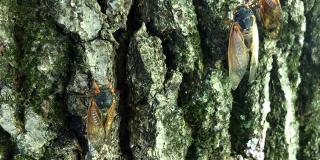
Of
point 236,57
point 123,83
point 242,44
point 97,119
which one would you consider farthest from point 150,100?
point 242,44

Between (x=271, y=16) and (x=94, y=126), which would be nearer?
(x=94, y=126)

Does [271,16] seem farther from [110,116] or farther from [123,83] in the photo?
[110,116]

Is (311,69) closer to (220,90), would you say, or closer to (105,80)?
(220,90)

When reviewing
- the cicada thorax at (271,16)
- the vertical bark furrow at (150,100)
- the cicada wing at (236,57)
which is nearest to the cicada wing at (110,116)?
the vertical bark furrow at (150,100)

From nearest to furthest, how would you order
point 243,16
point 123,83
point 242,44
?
point 123,83 → point 243,16 → point 242,44

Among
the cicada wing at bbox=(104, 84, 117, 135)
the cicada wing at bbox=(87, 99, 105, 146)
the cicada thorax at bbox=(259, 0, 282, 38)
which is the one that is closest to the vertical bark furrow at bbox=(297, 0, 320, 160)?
the cicada thorax at bbox=(259, 0, 282, 38)

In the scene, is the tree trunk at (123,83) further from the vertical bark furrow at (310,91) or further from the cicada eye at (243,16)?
the vertical bark furrow at (310,91)

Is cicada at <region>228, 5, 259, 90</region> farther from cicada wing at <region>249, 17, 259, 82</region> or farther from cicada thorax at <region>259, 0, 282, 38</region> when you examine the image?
cicada thorax at <region>259, 0, 282, 38</region>
